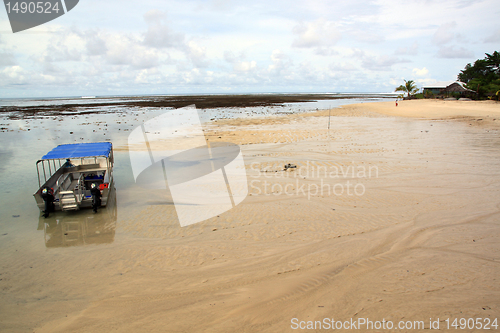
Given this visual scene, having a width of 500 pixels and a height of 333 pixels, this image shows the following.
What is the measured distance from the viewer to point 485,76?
58031 millimetres

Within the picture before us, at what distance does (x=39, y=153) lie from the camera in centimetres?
2145

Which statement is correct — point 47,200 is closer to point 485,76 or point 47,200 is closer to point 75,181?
point 75,181

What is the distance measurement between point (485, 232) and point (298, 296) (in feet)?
21.9

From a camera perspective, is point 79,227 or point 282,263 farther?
point 79,227

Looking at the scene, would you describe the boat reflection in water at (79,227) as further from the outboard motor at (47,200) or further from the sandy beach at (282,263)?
the outboard motor at (47,200)

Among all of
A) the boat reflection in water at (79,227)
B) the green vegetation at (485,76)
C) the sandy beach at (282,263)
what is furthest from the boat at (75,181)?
the green vegetation at (485,76)

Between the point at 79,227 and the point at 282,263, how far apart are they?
7.33 meters

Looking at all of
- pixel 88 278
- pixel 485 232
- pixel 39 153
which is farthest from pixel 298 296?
pixel 39 153

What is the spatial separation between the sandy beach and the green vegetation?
1951 inches

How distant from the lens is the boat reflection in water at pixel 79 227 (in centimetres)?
905

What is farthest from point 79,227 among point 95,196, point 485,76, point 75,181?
point 485,76

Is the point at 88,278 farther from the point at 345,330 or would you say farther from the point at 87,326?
the point at 345,330

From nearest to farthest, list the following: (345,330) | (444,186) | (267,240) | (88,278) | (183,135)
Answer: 1. (345,330)
2. (88,278)
3. (267,240)
4. (444,186)
5. (183,135)

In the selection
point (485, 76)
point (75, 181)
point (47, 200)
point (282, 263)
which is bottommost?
point (75, 181)
